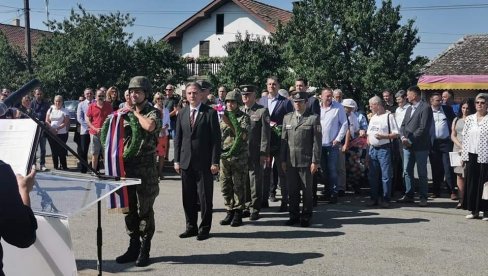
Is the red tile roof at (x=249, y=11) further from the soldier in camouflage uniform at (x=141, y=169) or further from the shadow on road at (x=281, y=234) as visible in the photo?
the soldier in camouflage uniform at (x=141, y=169)

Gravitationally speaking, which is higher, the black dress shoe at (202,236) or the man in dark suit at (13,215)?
the man in dark suit at (13,215)

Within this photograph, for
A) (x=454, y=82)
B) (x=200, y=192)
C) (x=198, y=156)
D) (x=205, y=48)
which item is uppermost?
(x=205, y=48)

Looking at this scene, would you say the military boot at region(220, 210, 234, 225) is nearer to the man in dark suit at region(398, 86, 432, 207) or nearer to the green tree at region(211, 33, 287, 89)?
the man in dark suit at region(398, 86, 432, 207)

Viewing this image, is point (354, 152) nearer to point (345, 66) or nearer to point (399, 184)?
point (399, 184)

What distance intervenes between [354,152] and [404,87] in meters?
15.7

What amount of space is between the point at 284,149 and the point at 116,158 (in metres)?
3.02

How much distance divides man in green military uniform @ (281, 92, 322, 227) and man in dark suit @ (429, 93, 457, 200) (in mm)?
3265

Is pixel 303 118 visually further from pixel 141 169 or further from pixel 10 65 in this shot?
pixel 10 65

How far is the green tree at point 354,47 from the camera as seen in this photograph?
2455 cm

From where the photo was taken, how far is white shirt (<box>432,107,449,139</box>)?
9789 mm

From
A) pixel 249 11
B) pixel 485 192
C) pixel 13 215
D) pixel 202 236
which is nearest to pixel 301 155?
pixel 202 236

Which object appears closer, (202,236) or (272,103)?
(202,236)

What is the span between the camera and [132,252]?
19.0 ft

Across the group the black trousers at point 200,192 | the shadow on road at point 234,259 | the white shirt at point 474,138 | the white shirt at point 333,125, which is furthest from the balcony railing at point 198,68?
the shadow on road at point 234,259
